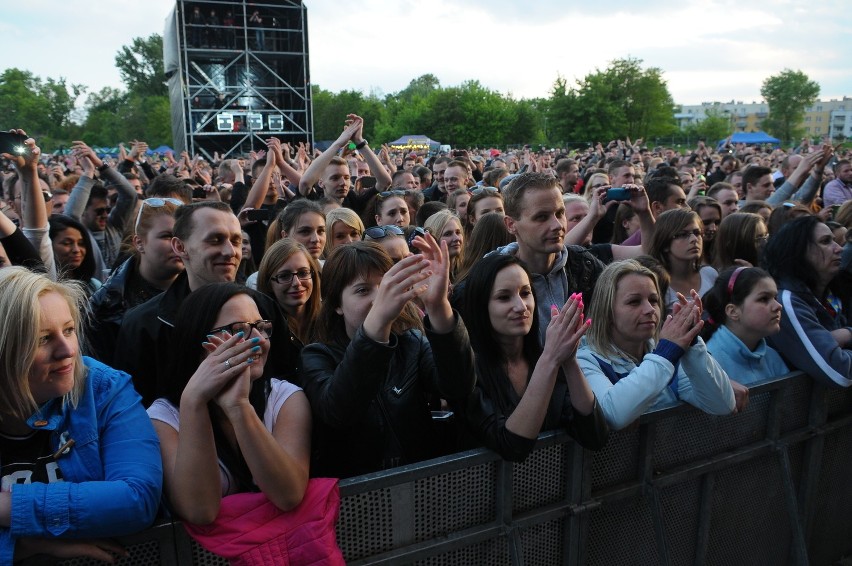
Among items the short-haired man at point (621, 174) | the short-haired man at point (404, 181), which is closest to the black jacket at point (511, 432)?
the short-haired man at point (621, 174)

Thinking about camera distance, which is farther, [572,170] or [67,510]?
[572,170]

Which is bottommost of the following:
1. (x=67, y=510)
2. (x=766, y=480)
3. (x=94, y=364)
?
(x=766, y=480)

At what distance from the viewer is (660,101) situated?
176 ft

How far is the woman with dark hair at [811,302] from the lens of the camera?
307 cm

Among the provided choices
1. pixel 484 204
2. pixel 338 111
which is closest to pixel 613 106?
pixel 338 111

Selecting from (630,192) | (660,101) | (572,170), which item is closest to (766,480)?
(630,192)

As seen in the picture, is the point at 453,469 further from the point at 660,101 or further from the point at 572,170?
the point at 660,101

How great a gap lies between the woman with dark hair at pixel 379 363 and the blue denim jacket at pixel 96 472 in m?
0.54

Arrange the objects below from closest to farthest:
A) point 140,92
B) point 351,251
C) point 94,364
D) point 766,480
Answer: point 94,364 < point 351,251 < point 766,480 < point 140,92

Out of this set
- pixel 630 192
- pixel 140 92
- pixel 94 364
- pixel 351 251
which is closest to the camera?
pixel 94 364

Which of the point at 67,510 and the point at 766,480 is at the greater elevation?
the point at 67,510

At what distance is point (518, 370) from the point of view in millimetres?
2568

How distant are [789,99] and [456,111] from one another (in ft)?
176

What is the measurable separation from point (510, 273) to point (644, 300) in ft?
2.08
